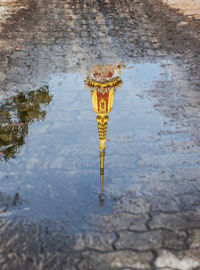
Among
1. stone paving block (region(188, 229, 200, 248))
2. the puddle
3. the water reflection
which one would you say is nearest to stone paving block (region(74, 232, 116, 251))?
the puddle

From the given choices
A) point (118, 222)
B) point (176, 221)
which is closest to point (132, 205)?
point (118, 222)

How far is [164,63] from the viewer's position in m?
9.08

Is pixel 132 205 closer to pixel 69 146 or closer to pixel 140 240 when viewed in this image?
pixel 140 240

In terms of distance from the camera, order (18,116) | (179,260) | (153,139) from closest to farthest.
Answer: (179,260) < (153,139) < (18,116)

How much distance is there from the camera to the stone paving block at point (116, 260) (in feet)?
11.7

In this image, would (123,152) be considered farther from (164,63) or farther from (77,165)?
(164,63)

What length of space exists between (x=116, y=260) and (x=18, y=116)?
3.54 meters

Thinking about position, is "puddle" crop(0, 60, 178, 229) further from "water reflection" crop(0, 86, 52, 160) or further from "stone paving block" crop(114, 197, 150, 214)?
"stone paving block" crop(114, 197, 150, 214)

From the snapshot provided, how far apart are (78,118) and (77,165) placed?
143 centimetres

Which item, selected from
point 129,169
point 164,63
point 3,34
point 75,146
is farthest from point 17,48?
point 129,169

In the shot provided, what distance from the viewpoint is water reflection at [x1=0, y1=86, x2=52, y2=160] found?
5.62 m

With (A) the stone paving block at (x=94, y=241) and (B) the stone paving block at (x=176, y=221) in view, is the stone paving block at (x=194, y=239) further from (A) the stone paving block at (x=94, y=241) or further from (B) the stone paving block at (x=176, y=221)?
(A) the stone paving block at (x=94, y=241)

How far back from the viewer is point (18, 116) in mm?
6406

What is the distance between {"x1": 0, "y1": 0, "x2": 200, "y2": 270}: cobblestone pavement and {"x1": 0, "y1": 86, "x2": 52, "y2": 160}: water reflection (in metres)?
0.44
